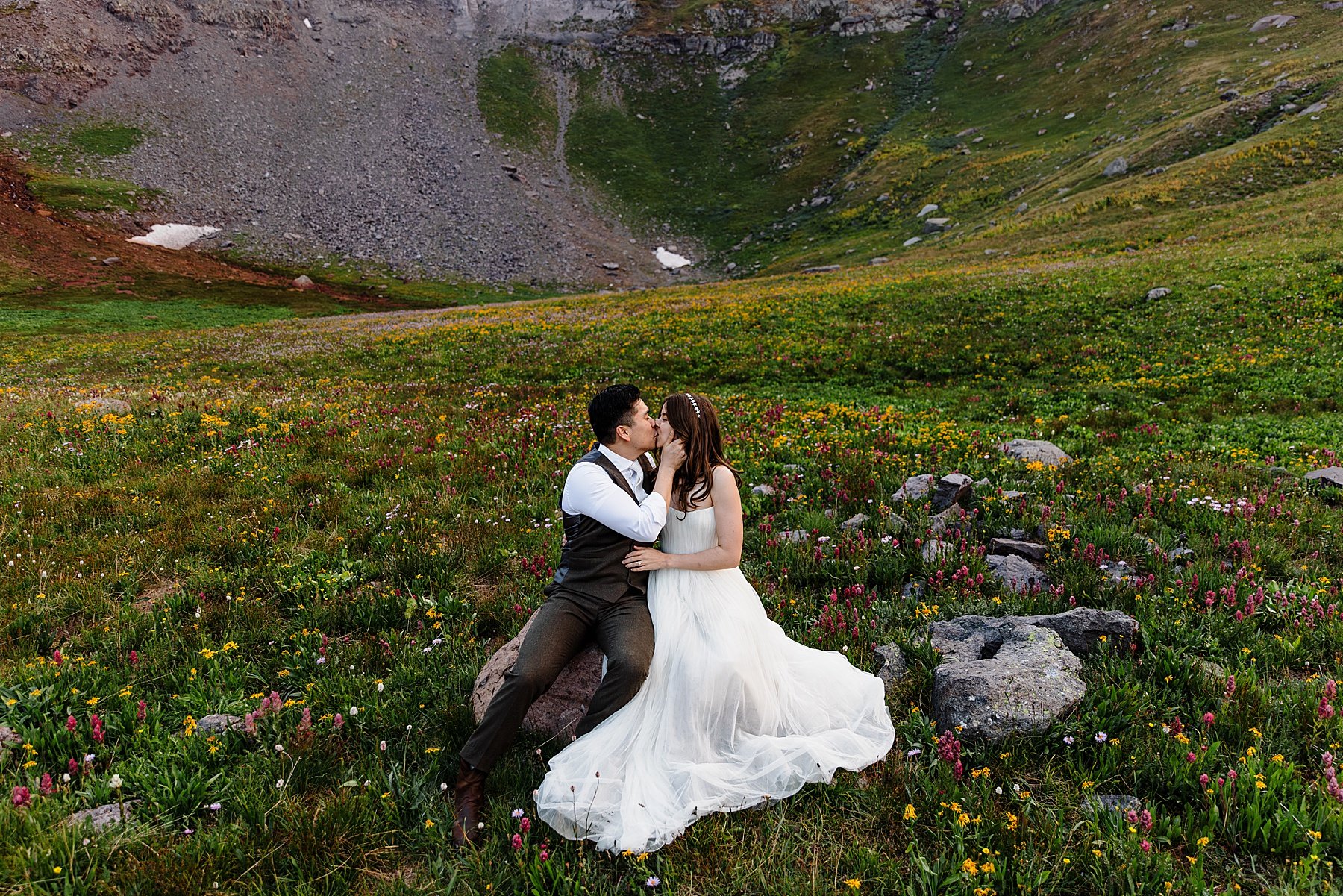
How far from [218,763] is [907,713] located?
206 inches

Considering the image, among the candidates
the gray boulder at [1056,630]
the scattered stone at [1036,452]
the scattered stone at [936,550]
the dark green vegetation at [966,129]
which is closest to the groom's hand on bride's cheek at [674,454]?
the gray boulder at [1056,630]

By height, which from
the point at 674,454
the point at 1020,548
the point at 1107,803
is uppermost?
the point at 674,454

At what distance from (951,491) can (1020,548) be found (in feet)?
4.61

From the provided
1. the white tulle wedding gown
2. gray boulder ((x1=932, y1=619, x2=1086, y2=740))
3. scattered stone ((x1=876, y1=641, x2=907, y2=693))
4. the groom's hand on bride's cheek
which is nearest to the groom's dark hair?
the groom's hand on bride's cheek

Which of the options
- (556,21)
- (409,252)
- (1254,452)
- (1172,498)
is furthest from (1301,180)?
(556,21)

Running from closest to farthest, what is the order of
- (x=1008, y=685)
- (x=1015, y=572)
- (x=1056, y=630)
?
(x=1008, y=685), (x=1056, y=630), (x=1015, y=572)

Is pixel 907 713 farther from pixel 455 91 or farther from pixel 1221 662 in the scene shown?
pixel 455 91

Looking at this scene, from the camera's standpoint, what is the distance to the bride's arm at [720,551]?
5.41m

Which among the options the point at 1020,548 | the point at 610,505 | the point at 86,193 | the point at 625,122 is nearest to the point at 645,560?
the point at 610,505

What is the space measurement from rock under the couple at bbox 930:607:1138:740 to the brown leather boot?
3.46m

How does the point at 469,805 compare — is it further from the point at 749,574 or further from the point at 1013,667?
the point at 1013,667

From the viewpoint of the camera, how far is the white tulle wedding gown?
4.23 m

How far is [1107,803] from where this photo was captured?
408 cm

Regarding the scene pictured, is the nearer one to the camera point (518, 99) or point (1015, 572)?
point (1015, 572)
